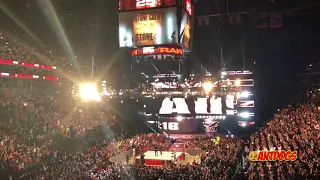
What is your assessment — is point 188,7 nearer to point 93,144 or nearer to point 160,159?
point 160,159

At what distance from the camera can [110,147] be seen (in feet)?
91.1

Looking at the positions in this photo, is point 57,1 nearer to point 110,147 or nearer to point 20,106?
point 20,106

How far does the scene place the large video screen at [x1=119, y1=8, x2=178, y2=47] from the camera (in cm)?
2209

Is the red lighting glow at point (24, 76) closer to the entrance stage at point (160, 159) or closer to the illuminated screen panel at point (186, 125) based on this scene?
the entrance stage at point (160, 159)

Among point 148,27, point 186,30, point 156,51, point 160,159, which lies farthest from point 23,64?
point 186,30

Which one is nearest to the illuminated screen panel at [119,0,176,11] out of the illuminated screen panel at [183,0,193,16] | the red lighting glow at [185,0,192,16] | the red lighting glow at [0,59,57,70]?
the illuminated screen panel at [183,0,193,16]

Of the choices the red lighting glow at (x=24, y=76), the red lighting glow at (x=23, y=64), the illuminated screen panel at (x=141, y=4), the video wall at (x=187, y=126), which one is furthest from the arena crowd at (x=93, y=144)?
the illuminated screen panel at (x=141, y=4)

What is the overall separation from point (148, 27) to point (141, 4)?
1.67 metres

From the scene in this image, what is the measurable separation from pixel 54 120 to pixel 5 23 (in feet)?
39.2

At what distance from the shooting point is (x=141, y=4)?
22.3 meters

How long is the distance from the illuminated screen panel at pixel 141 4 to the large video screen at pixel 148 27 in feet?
0.98

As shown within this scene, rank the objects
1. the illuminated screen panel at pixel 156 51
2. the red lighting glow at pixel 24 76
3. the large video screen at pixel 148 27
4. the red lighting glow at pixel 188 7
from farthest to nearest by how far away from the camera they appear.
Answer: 1. the red lighting glow at pixel 24 76
2. the illuminated screen panel at pixel 156 51
3. the red lighting glow at pixel 188 7
4. the large video screen at pixel 148 27

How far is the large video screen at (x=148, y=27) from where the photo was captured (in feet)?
72.5

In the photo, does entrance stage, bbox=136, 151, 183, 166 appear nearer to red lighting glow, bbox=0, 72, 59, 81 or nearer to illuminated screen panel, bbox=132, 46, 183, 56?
illuminated screen panel, bbox=132, 46, 183, 56
